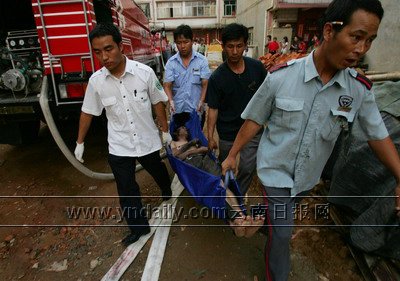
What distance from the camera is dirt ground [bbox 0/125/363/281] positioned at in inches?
89.0

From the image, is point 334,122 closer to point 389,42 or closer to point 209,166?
point 209,166

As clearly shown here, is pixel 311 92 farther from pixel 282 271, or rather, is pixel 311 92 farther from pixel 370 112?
pixel 282 271

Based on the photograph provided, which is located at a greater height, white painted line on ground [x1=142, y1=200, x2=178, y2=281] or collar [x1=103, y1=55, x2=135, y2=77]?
collar [x1=103, y1=55, x2=135, y2=77]

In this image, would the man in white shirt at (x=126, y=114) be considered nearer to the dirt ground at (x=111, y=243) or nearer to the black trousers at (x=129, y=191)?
the black trousers at (x=129, y=191)

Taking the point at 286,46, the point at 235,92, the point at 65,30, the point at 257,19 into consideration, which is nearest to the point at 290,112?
the point at 235,92

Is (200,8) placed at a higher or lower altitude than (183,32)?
higher

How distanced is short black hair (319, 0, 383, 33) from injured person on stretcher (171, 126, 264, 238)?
124 cm

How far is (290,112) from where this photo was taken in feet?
5.17

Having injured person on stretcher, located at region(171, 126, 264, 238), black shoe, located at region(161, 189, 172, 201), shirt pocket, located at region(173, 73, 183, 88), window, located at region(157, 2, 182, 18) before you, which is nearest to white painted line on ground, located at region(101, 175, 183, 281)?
black shoe, located at region(161, 189, 172, 201)

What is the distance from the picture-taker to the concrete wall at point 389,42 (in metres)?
5.52

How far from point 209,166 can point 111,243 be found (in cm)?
119

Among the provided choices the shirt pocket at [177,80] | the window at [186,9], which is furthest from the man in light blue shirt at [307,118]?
the window at [186,9]

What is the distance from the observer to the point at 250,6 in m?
21.5

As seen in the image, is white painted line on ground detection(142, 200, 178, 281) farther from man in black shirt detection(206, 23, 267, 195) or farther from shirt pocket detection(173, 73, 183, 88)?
shirt pocket detection(173, 73, 183, 88)
